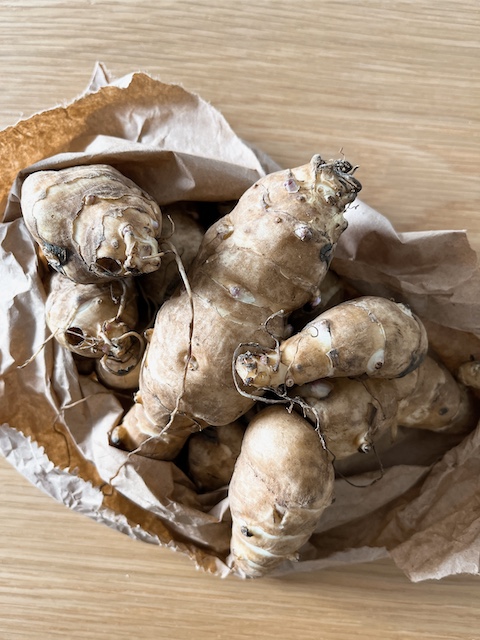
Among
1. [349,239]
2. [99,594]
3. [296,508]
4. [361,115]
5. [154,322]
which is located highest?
[361,115]

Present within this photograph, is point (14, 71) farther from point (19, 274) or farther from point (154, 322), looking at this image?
point (154, 322)

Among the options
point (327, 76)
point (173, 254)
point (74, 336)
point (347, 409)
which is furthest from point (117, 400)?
point (327, 76)

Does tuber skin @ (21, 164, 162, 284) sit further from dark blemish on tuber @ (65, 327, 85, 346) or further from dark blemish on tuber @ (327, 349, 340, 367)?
dark blemish on tuber @ (327, 349, 340, 367)

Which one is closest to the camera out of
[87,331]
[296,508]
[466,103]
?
[296,508]

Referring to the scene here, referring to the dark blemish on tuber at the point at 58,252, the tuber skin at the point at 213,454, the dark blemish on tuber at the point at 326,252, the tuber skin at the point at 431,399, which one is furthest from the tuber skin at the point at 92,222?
the tuber skin at the point at 431,399

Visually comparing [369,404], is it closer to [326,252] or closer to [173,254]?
[326,252]

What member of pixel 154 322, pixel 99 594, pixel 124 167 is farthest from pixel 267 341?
pixel 99 594

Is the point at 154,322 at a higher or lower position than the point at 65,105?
lower
